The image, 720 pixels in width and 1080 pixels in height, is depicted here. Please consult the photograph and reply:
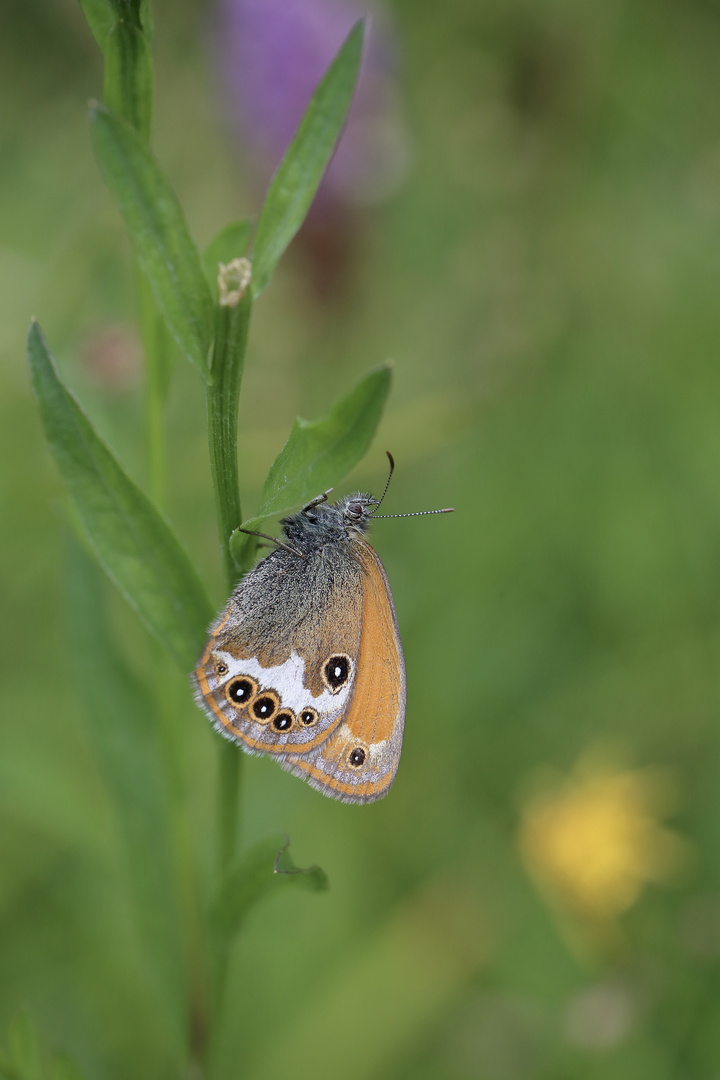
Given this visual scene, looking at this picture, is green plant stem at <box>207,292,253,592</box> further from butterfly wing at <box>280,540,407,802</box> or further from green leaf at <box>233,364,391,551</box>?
butterfly wing at <box>280,540,407,802</box>

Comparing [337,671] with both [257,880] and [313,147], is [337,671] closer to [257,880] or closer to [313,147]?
[257,880]

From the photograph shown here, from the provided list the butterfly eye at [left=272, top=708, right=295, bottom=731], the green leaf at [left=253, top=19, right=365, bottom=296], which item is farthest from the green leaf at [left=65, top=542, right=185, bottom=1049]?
the green leaf at [left=253, top=19, right=365, bottom=296]

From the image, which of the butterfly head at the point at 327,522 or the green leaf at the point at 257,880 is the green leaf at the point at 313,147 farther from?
the green leaf at the point at 257,880

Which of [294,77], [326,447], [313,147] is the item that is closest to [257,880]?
[326,447]

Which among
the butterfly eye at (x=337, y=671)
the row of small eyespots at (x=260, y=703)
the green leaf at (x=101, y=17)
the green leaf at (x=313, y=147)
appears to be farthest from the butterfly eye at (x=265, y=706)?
the green leaf at (x=101, y=17)

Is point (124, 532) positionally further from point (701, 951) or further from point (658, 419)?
point (658, 419)

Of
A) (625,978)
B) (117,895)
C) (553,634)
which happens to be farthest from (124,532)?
→ (553,634)
